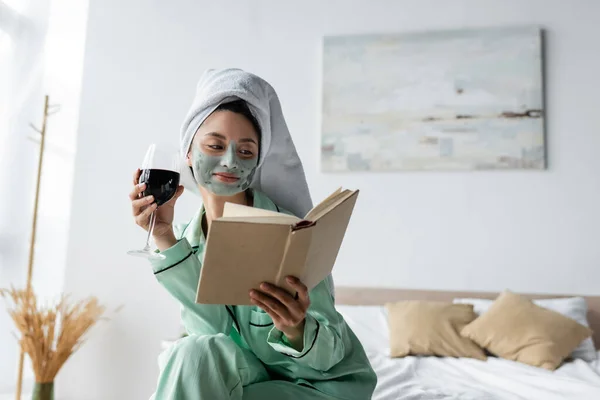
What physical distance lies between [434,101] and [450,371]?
1543 mm

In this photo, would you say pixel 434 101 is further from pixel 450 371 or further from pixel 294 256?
pixel 294 256

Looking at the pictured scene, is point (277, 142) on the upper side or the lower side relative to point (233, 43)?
lower

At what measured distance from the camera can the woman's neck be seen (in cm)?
145

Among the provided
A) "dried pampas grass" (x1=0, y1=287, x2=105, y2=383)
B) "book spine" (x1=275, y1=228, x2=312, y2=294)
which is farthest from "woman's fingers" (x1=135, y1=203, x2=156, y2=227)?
"dried pampas grass" (x1=0, y1=287, x2=105, y2=383)

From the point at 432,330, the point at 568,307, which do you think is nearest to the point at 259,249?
the point at 432,330

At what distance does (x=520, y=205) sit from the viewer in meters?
3.11

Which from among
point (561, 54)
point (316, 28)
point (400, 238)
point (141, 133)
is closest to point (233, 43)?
point (316, 28)

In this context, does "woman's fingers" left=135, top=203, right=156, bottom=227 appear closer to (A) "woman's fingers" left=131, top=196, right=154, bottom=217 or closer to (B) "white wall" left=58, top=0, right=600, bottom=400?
(A) "woman's fingers" left=131, top=196, right=154, bottom=217

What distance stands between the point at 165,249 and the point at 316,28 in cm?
241

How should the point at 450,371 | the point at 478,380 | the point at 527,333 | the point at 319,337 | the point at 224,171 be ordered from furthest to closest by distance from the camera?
the point at 527,333, the point at 450,371, the point at 478,380, the point at 224,171, the point at 319,337

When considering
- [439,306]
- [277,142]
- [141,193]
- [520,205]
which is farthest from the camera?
[520,205]

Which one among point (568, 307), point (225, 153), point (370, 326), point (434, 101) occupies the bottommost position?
point (370, 326)

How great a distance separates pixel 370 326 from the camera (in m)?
2.84

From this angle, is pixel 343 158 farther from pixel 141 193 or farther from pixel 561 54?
pixel 141 193
